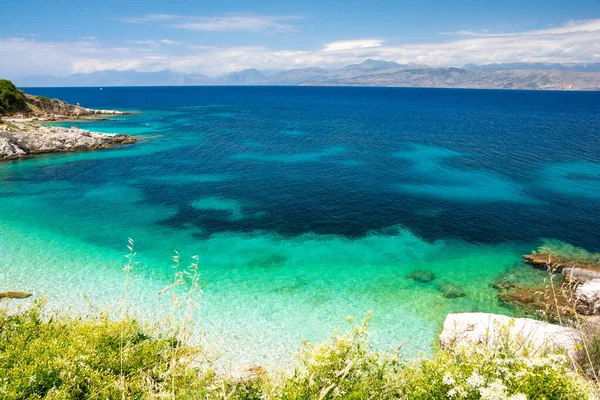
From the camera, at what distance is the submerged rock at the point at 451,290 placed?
31.5 metres

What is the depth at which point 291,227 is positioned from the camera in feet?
146

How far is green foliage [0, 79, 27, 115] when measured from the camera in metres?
107

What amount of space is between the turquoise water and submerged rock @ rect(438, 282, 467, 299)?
23.9 inches

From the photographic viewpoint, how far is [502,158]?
78.3m

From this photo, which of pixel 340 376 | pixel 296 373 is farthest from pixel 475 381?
pixel 296 373

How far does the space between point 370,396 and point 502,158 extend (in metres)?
80.2

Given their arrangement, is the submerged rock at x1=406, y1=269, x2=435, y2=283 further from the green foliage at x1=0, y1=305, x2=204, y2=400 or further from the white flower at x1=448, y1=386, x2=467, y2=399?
the green foliage at x1=0, y1=305, x2=204, y2=400

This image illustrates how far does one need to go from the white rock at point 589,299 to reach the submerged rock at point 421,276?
11383 mm

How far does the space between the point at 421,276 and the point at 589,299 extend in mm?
13050

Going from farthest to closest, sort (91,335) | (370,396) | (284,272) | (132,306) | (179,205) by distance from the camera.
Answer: (179,205) → (284,272) → (132,306) → (91,335) → (370,396)

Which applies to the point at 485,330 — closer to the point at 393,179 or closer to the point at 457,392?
the point at 457,392

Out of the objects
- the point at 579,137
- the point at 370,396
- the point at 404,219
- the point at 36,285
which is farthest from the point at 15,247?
the point at 579,137

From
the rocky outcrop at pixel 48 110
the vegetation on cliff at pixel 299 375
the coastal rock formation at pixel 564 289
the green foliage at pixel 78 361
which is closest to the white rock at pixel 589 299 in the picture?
the coastal rock formation at pixel 564 289

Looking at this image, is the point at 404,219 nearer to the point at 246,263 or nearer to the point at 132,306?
the point at 246,263
